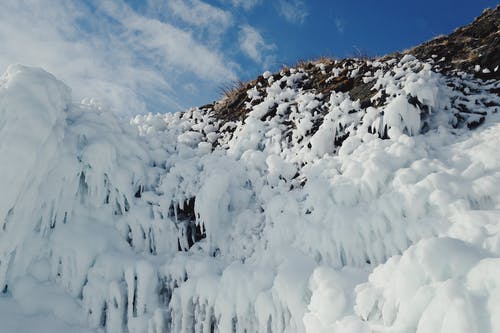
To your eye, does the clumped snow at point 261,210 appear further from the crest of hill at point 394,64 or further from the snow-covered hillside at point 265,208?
the crest of hill at point 394,64

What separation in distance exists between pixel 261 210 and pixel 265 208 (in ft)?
0.44

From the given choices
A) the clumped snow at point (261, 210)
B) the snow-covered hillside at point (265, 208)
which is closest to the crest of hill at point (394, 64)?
the snow-covered hillside at point (265, 208)

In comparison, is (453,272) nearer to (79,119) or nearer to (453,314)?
(453,314)

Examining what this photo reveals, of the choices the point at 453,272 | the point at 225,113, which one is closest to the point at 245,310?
the point at 453,272

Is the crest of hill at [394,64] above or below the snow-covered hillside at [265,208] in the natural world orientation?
above

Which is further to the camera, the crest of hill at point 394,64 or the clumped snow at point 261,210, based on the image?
the crest of hill at point 394,64

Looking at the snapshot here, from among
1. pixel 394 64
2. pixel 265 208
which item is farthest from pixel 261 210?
pixel 394 64

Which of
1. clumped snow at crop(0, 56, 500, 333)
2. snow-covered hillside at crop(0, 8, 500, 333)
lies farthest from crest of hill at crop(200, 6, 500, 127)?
clumped snow at crop(0, 56, 500, 333)

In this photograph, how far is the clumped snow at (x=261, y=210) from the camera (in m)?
4.41

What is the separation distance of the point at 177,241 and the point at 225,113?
3797 mm

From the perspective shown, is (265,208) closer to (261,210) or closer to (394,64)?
(261,210)

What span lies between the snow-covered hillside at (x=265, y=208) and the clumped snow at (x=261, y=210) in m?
0.02

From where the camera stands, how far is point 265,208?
6.44 meters

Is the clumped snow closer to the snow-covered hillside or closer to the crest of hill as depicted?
the snow-covered hillside
